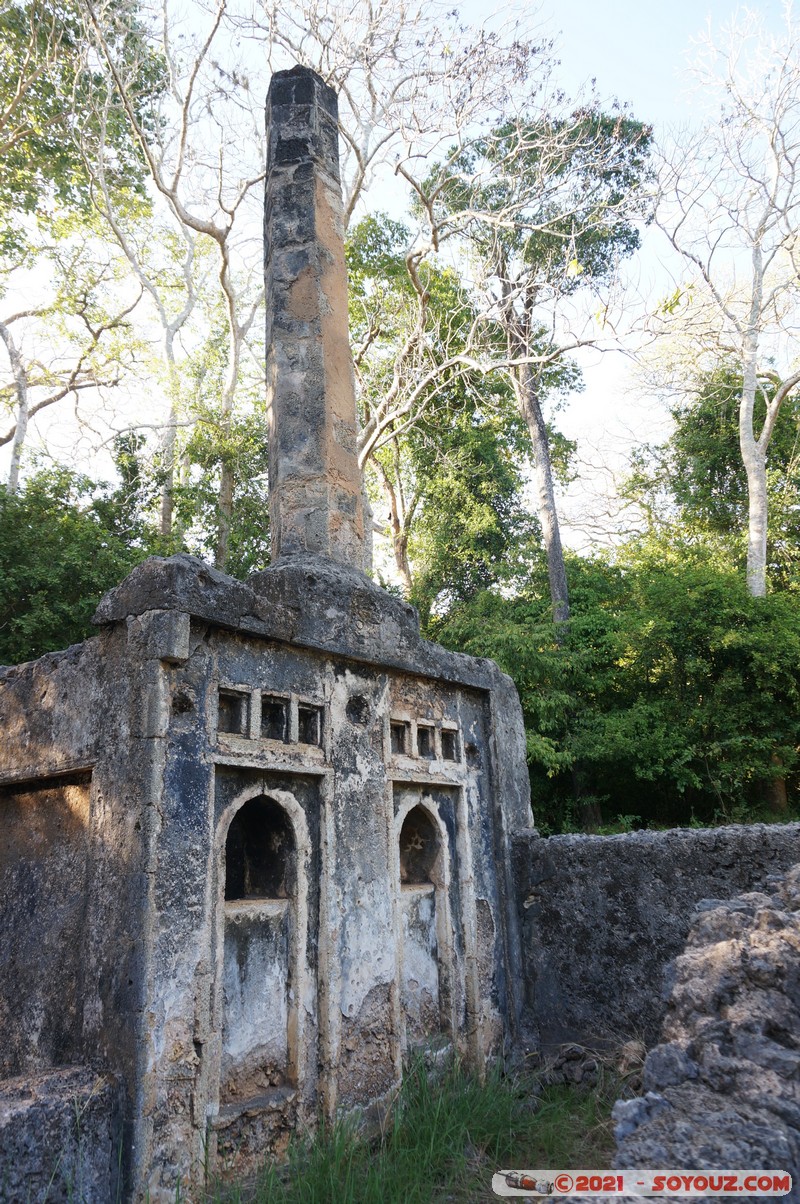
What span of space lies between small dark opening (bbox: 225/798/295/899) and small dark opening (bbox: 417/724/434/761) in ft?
4.17

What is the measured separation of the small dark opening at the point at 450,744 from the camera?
18.6ft

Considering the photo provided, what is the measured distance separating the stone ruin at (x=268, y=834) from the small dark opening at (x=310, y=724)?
0.06 feet

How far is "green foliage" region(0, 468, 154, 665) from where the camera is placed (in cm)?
1039

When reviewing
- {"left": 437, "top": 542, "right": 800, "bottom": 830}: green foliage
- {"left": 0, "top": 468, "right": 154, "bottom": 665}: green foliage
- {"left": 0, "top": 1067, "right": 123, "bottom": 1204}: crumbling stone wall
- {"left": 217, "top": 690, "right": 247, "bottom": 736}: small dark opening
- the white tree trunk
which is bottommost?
{"left": 0, "top": 1067, "right": 123, "bottom": 1204}: crumbling stone wall

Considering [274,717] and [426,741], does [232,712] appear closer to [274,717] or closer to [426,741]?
[274,717]

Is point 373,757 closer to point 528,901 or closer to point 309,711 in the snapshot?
point 309,711

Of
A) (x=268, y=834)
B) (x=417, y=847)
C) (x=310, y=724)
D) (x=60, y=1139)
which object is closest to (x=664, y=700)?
(x=417, y=847)

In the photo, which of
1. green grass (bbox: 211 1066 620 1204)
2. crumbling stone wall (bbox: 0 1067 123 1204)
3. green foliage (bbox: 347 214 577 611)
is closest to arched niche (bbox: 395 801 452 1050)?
green grass (bbox: 211 1066 620 1204)

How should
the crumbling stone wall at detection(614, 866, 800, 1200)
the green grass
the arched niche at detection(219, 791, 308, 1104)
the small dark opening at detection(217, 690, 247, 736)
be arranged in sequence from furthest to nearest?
the small dark opening at detection(217, 690, 247, 736)
the arched niche at detection(219, 791, 308, 1104)
the green grass
the crumbling stone wall at detection(614, 866, 800, 1200)

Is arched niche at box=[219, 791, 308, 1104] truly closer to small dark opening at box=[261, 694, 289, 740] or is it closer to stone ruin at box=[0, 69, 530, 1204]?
stone ruin at box=[0, 69, 530, 1204]

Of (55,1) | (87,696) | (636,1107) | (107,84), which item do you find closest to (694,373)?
(107,84)

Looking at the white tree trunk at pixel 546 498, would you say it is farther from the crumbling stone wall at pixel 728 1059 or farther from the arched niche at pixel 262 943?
the crumbling stone wall at pixel 728 1059

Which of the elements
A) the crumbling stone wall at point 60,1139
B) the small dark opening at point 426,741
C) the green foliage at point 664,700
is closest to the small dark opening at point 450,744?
the small dark opening at point 426,741

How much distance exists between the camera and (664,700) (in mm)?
11977
